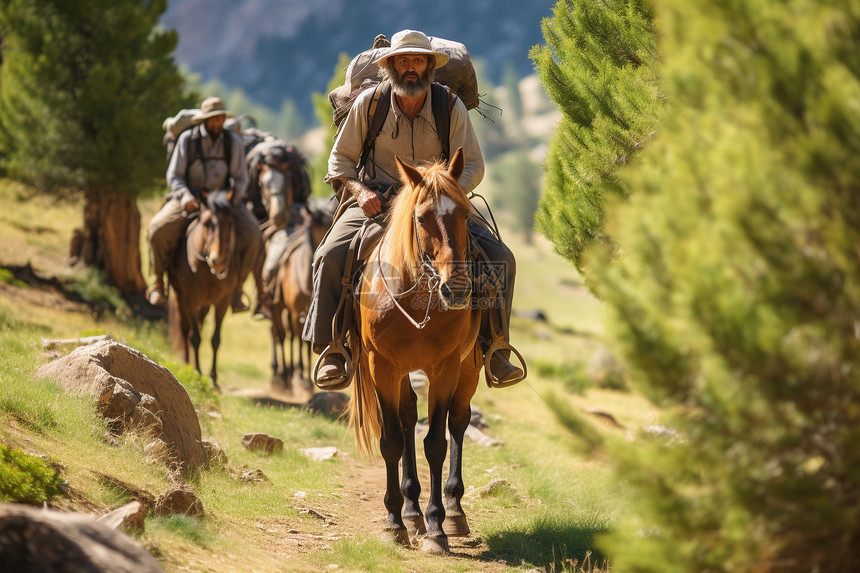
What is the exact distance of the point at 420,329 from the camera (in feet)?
20.8

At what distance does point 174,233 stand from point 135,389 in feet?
19.6

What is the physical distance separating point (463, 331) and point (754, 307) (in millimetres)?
3714

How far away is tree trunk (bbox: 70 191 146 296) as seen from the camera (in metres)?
19.7

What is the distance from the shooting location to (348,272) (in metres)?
6.92

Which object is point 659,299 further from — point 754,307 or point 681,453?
point 681,453

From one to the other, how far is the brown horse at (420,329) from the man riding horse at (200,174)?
641 cm

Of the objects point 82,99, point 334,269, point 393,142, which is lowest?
point 334,269

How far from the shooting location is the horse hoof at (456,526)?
6.86 metres

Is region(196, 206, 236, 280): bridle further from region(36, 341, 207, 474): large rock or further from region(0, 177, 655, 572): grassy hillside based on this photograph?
region(36, 341, 207, 474): large rock

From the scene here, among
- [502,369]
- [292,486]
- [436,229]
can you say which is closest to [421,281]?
[436,229]

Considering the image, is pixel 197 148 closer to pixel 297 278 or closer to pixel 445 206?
pixel 297 278

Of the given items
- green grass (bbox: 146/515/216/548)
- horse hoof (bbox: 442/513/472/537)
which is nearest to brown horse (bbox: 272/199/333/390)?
horse hoof (bbox: 442/513/472/537)

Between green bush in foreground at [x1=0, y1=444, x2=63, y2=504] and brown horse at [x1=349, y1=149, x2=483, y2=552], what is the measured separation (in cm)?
249

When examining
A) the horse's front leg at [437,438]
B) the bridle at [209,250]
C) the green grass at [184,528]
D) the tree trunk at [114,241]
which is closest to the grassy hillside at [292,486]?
the green grass at [184,528]
